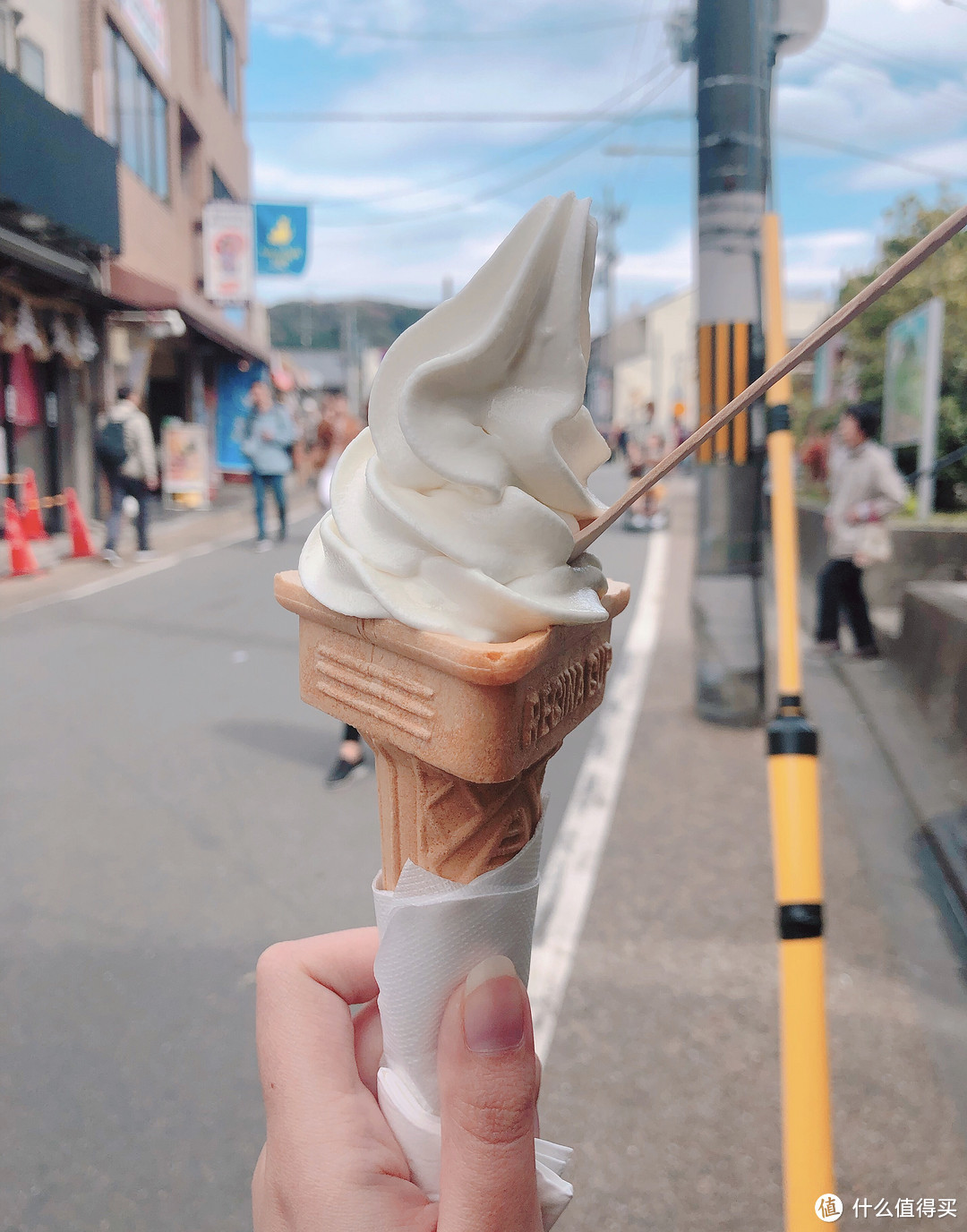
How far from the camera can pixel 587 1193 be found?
2273 mm

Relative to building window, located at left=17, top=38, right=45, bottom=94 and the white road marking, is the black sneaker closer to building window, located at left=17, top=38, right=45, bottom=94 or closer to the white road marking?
the white road marking

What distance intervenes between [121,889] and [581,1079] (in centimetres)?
200

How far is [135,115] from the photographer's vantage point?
1602 cm

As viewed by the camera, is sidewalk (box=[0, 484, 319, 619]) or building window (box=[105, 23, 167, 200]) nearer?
sidewalk (box=[0, 484, 319, 619])

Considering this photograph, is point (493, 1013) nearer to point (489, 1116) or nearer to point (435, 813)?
point (489, 1116)

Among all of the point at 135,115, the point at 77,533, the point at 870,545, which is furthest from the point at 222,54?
the point at 870,545

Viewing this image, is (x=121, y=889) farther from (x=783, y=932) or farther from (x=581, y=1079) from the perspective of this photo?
(x=783, y=932)

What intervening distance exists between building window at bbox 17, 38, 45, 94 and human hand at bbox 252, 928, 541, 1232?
13059 millimetres

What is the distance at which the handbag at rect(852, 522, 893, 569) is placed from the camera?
701 cm

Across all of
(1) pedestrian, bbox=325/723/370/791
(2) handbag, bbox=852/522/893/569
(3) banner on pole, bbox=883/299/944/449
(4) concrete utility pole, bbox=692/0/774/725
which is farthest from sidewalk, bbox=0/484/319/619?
(3) banner on pole, bbox=883/299/944/449

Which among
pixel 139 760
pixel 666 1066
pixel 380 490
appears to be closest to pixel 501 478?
pixel 380 490

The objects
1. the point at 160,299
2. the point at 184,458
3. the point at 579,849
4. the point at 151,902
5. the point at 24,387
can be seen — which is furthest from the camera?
the point at 184,458

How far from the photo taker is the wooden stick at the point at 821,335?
95 cm

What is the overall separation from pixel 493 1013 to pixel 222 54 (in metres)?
25.5
